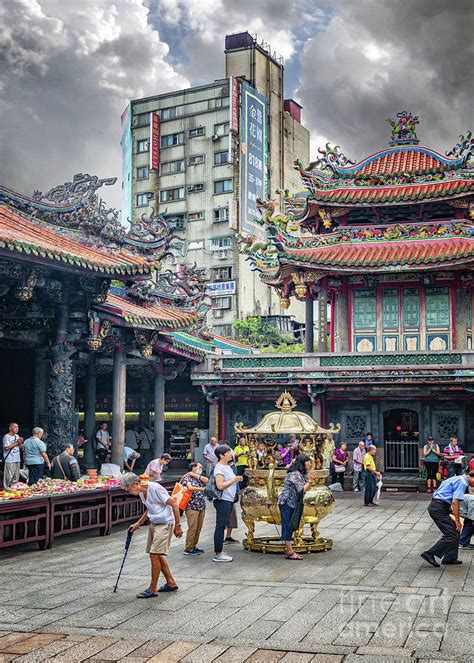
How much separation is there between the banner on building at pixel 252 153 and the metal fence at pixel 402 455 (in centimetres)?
3357

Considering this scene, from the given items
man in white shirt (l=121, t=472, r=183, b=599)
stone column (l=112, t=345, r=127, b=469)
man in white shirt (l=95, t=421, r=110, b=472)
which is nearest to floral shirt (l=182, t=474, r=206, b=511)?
man in white shirt (l=121, t=472, r=183, b=599)

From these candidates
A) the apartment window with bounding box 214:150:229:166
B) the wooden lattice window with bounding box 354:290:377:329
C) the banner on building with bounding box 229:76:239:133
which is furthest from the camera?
the apartment window with bounding box 214:150:229:166

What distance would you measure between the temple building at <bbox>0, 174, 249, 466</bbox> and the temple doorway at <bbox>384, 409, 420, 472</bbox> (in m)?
6.34

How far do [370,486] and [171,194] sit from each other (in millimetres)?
44302

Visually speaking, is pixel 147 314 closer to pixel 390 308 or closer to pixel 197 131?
pixel 390 308

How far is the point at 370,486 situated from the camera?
59.7 feet

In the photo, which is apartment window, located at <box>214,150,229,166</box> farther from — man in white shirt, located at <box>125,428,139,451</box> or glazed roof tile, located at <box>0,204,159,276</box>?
glazed roof tile, located at <box>0,204,159,276</box>

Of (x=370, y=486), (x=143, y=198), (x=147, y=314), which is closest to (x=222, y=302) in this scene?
(x=143, y=198)

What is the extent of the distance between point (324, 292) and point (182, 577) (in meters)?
17.9

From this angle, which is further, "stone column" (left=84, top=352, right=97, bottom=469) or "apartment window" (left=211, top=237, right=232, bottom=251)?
"apartment window" (left=211, top=237, right=232, bottom=251)

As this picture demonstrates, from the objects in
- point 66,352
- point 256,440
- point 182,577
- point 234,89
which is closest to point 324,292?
point 66,352

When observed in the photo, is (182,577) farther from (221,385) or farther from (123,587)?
(221,385)

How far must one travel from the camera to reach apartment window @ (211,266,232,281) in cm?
5600

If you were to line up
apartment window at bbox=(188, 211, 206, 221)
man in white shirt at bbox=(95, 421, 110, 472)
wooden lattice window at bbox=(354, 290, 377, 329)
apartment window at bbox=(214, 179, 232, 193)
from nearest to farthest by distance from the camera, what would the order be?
man in white shirt at bbox=(95, 421, 110, 472), wooden lattice window at bbox=(354, 290, 377, 329), apartment window at bbox=(214, 179, 232, 193), apartment window at bbox=(188, 211, 206, 221)
